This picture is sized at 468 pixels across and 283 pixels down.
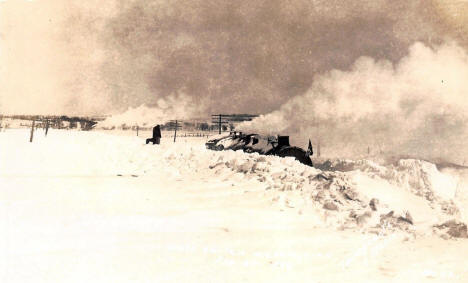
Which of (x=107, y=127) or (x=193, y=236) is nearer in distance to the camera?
(x=193, y=236)

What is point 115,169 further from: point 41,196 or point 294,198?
point 294,198

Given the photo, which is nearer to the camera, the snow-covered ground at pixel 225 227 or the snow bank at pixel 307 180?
the snow-covered ground at pixel 225 227

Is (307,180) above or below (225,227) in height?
above

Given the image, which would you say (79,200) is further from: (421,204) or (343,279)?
(421,204)

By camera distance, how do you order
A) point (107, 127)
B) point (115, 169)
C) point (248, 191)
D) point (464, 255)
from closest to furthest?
1. point (464, 255)
2. point (248, 191)
3. point (115, 169)
4. point (107, 127)

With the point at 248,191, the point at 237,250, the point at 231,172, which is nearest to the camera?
the point at 237,250

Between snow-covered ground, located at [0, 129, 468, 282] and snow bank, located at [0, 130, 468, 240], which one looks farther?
snow bank, located at [0, 130, 468, 240]

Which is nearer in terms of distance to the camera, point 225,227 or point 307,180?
point 225,227

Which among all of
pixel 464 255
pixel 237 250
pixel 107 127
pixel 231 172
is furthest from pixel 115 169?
pixel 107 127
